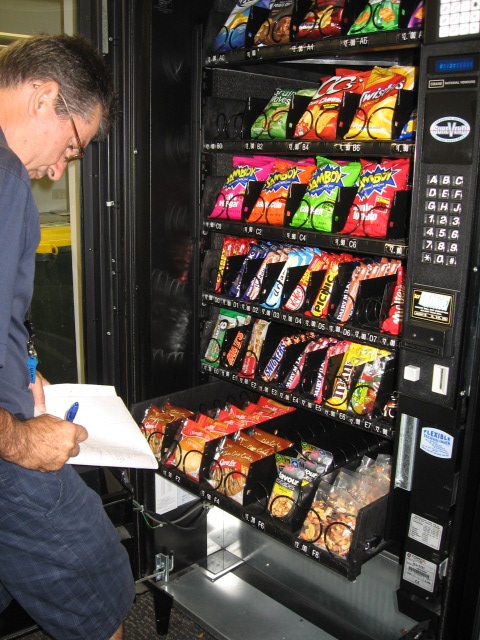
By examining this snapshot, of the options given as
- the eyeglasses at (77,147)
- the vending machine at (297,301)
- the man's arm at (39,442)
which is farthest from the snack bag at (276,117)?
the man's arm at (39,442)

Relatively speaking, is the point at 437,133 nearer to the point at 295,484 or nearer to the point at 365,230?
the point at 365,230

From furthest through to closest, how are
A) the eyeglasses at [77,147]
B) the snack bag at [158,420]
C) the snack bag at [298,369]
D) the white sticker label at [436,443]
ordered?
the snack bag at [158,420]
the snack bag at [298,369]
the white sticker label at [436,443]
the eyeglasses at [77,147]

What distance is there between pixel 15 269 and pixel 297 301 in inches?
43.9

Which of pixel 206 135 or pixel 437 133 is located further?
pixel 206 135

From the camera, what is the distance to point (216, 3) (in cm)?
249

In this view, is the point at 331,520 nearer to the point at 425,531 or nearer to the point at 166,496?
the point at 425,531

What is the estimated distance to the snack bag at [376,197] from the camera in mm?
2057

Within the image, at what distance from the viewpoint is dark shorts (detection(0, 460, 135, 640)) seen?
175cm

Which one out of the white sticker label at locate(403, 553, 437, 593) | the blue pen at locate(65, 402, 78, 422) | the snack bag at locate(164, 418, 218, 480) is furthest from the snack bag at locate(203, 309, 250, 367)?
the white sticker label at locate(403, 553, 437, 593)

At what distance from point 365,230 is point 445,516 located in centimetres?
90

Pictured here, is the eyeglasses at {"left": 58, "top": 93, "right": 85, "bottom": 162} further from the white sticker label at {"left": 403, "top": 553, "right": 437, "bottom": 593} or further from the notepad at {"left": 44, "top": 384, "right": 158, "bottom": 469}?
the white sticker label at {"left": 403, "top": 553, "right": 437, "bottom": 593}

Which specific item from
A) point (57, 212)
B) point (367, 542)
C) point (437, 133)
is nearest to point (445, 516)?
point (367, 542)

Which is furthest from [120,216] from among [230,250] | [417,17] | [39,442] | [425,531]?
[425,531]

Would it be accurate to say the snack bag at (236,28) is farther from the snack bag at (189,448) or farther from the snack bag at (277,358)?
the snack bag at (189,448)
